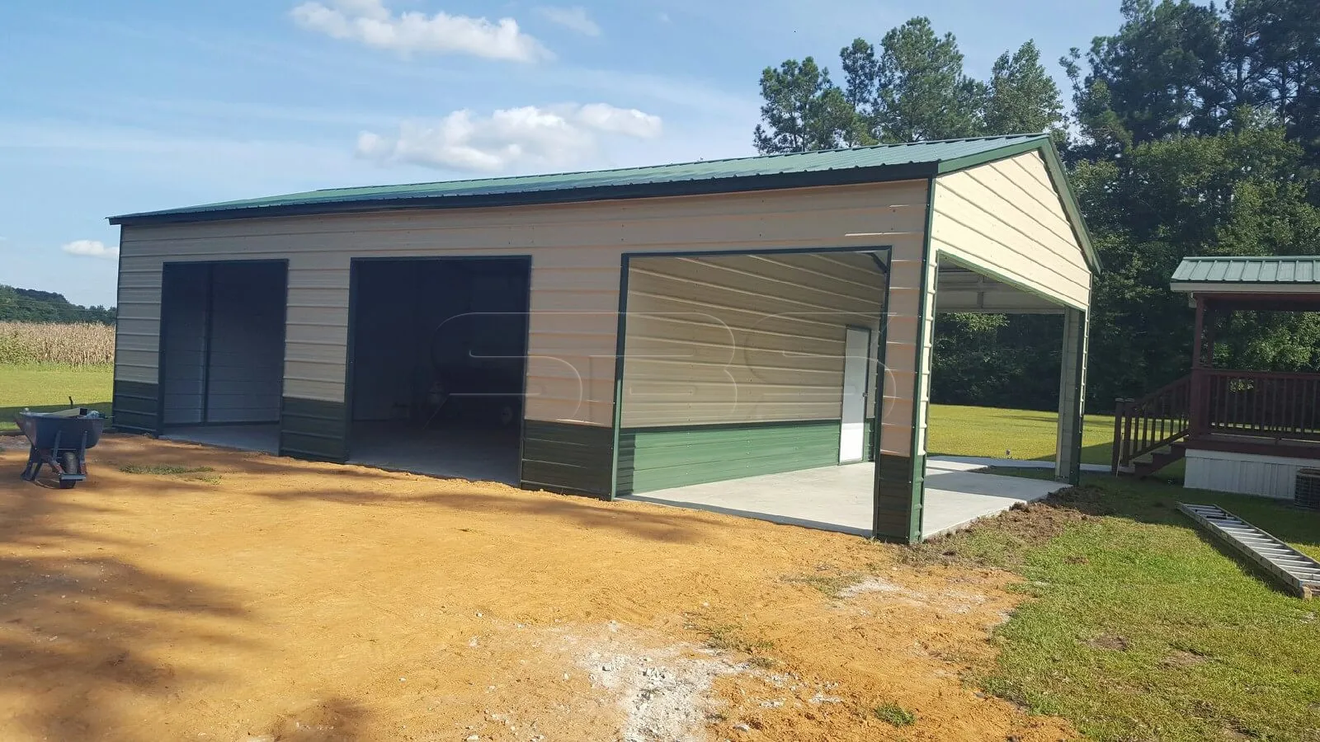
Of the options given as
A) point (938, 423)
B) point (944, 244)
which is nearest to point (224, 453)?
point (944, 244)

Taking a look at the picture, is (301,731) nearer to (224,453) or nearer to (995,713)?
(995,713)

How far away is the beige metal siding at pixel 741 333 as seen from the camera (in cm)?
955

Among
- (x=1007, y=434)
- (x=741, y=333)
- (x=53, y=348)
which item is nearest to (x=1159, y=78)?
(x=1007, y=434)

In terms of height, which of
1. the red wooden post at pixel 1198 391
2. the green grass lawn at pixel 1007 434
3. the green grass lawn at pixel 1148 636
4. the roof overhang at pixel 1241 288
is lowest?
the green grass lawn at pixel 1148 636

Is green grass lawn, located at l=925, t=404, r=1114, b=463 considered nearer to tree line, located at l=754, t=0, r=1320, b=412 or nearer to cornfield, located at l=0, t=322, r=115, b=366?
tree line, located at l=754, t=0, r=1320, b=412

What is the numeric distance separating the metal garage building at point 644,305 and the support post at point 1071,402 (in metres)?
0.04

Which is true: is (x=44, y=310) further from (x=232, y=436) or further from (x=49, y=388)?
(x=232, y=436)

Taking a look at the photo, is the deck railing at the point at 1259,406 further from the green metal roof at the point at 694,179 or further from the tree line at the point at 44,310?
the tree line at the point at 44,310

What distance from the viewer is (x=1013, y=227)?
32.0 feet

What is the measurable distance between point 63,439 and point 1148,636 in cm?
861

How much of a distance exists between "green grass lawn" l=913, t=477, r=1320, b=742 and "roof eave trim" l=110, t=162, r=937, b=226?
3021 mm

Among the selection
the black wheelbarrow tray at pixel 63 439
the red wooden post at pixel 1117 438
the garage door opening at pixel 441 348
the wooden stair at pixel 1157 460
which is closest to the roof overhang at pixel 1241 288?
the red wooden post at pixel 1117 438

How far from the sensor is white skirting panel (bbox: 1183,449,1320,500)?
12.0 metres

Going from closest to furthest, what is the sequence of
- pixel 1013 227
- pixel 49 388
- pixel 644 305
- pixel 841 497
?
pixel 644 305 → pixel 1013 227 → pixel 841 497 → pixel 49 388
